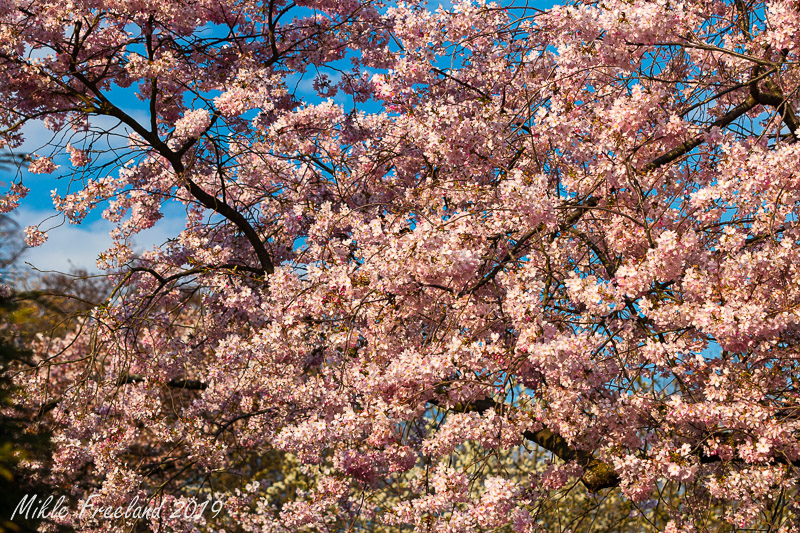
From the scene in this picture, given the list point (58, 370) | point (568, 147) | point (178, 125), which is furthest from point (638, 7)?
point (58, 370)

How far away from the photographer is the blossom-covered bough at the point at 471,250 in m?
5.11

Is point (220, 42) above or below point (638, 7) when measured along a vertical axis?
above

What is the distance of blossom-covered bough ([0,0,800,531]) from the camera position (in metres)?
5.11

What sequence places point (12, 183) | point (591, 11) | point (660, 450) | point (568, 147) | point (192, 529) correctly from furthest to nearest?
point (192, 529)
point (12, 183)
point (568, 147)
point (591, 11)
point (660, 450)

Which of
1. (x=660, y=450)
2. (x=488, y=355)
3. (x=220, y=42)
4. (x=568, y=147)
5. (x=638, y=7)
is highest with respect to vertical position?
(x=220, y=42)

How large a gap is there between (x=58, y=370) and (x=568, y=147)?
12.7 metres

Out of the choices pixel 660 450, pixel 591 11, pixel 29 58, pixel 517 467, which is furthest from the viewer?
pixel 517 467

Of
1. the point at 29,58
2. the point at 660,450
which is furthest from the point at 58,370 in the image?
the point at 660,450

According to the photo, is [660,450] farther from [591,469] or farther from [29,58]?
[29,58]

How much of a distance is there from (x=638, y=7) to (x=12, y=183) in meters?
7.25

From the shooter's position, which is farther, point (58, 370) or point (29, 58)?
point (58, 370)

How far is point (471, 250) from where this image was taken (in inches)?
210

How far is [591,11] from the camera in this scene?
18.5ft

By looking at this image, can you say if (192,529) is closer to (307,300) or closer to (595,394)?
(307,300)
